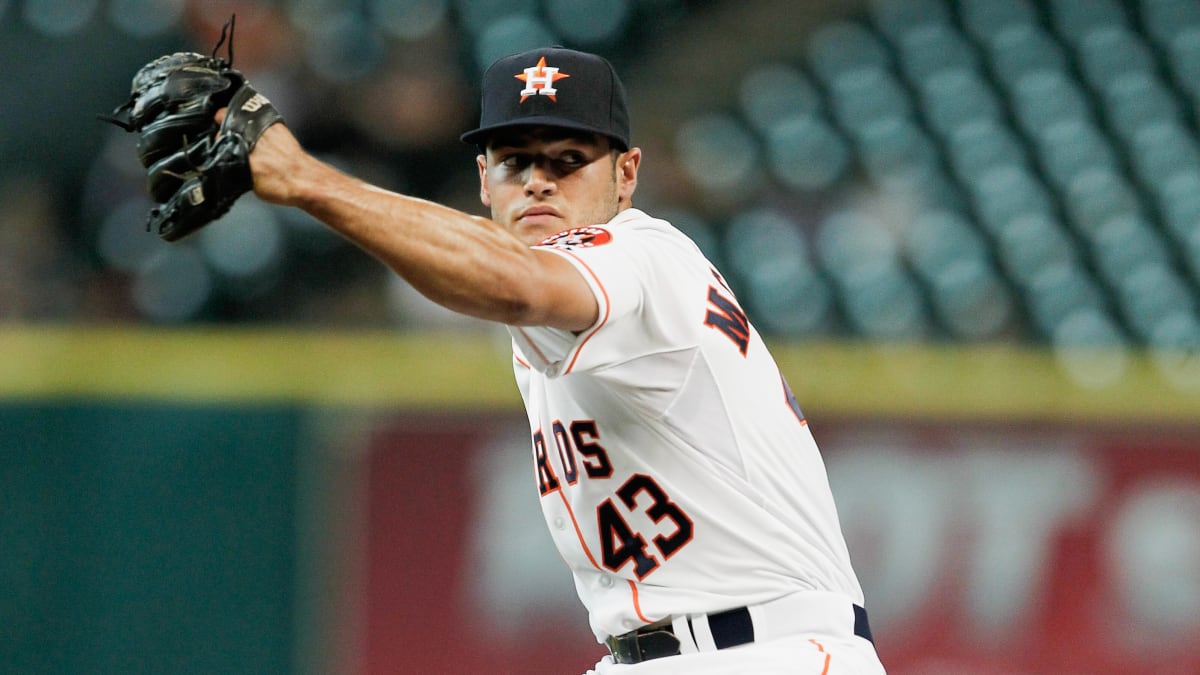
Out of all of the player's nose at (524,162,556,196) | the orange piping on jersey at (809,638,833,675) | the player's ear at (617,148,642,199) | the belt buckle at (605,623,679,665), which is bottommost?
the orange piping on jersey at (809,638,833,675)

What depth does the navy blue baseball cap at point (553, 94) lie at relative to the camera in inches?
110

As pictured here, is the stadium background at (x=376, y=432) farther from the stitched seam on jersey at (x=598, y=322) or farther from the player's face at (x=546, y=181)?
the stitched seam on jersey at (x=598, y=322)

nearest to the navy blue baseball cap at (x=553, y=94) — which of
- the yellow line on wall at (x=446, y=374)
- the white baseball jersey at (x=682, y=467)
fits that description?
the white baseball jersey at (x=682, y=467)

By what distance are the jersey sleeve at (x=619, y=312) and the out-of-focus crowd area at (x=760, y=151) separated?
11.9 ft

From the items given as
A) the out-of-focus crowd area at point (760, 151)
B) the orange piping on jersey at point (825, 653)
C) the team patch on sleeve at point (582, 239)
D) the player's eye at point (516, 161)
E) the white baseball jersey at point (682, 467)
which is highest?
the out-of-focus crowd area at point (760, 151)

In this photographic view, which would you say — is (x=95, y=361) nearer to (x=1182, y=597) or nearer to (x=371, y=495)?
(x=371, y=495)

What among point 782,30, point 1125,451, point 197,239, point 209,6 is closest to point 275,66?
point 209,6

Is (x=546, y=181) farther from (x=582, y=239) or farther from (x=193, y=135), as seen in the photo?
(x=193, y=135)

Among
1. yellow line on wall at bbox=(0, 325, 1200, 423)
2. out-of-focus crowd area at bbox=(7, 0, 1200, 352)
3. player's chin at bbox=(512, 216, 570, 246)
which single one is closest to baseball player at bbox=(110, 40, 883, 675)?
player's chin at bbox=(512, 216, 570, 246)

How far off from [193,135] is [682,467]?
98 cm

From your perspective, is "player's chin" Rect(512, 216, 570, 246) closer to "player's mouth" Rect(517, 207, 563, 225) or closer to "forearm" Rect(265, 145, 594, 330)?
"player's mouth" Rect(517, 207, 563, 225)

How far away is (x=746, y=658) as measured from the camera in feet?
8.48

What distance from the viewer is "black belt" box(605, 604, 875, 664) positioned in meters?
2.62

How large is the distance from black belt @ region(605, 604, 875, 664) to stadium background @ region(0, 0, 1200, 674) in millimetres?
2854
